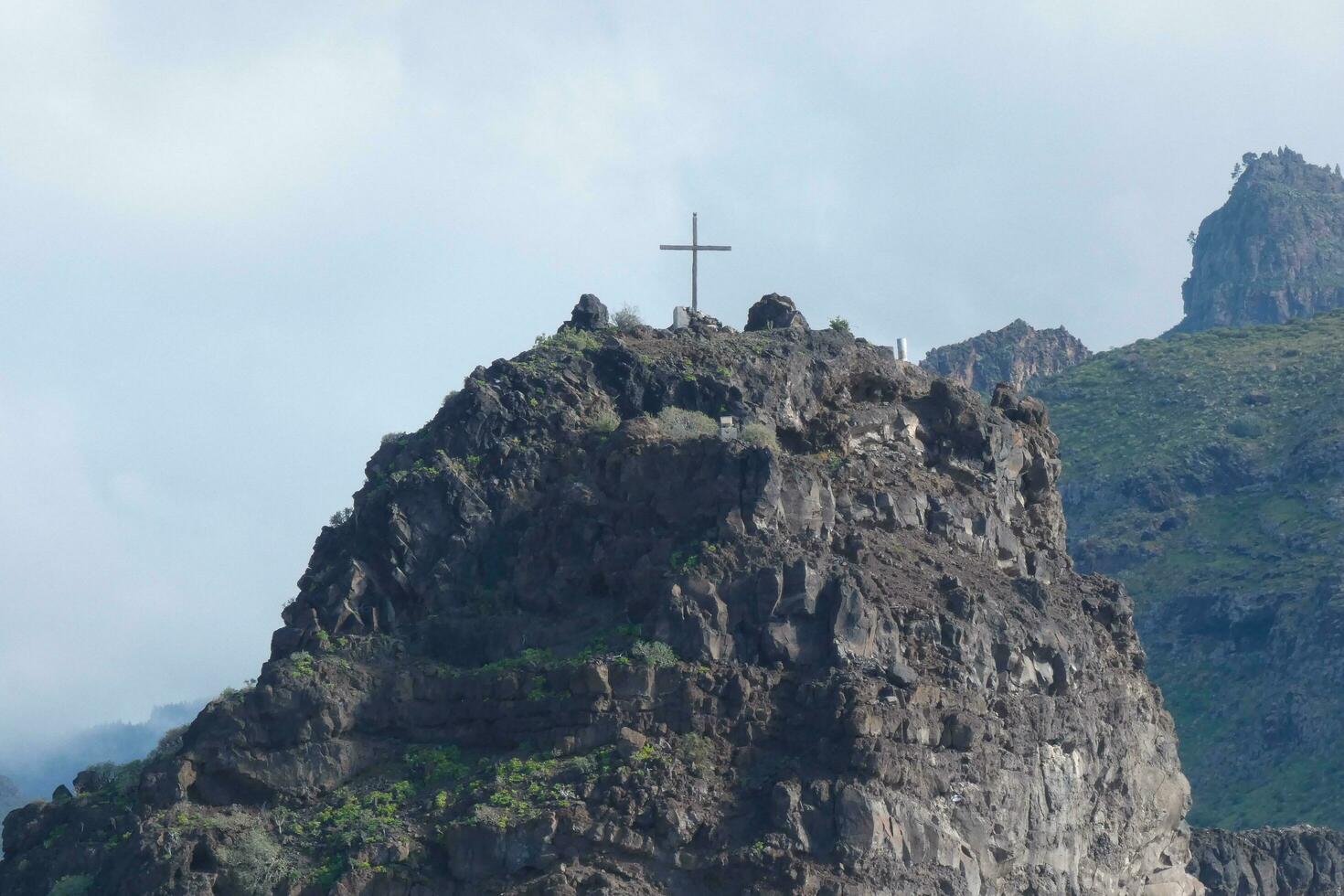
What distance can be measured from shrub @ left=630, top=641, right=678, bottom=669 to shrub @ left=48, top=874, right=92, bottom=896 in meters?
15.0

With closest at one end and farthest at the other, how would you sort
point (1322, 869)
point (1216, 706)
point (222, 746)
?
point (222, 746)
point (1322, 869)
point (1216, 706)

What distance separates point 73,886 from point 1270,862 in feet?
155

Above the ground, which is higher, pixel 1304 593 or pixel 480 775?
pixel 1304 593

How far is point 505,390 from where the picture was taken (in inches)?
3531

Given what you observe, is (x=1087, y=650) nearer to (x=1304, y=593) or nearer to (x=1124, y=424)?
(x=1304, y=593)

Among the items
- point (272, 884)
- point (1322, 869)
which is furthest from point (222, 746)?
point (1322, 869)

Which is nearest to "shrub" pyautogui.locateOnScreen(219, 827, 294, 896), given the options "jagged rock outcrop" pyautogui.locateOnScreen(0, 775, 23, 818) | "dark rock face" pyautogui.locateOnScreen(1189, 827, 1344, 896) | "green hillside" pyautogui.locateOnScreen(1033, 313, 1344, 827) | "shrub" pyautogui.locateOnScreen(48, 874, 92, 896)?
"shrub" pyautogui.locateOnScreen(48, 874, 92, 896)

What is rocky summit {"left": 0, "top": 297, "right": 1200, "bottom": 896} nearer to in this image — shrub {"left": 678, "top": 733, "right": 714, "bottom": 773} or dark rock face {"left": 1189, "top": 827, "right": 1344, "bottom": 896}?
shrub {"left": 678, "top": 733, "right": 714, "bottom": 773}

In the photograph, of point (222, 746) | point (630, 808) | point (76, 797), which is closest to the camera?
point (630, 808)

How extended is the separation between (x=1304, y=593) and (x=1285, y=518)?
12004mm

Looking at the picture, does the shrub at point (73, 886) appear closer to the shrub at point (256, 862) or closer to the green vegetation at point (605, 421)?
the shrub at point (256, 862)

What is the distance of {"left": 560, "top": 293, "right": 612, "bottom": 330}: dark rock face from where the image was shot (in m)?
94.8

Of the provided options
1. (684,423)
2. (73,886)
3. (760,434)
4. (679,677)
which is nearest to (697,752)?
(679,677)

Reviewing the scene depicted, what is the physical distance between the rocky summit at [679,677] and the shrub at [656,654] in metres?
0.11
